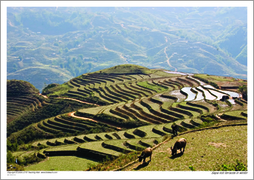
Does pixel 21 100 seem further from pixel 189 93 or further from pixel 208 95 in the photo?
pixel 208 95

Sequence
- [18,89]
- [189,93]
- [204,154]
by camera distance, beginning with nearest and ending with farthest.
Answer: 1. [204,154]
2. [189,93]
3. [18,89]

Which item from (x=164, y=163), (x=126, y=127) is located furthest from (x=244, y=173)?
(x=126, y=127)

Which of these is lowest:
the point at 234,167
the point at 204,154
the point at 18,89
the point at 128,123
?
the point at 234,167

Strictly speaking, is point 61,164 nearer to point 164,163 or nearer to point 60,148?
point 60,148

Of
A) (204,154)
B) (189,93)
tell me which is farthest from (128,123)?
(204,154)

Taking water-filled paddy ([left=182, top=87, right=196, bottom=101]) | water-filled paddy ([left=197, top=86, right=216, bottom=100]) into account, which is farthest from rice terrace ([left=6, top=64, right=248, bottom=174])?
water-filled paddy ([left=197, top=86, right=216, bottom=100])

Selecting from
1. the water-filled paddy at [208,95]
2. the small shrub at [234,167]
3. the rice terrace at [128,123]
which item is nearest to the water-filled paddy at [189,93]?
the rice terrace at [128,123]

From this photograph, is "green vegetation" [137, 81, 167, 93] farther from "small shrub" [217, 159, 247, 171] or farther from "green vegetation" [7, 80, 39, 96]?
"small shrub" [217, 159, 247, 171]

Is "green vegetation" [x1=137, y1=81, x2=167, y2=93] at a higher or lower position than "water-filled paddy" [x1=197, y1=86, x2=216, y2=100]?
higher

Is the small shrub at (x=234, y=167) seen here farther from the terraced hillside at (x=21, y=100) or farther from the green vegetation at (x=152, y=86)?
the terraced hillside at (x=21, y=100)
